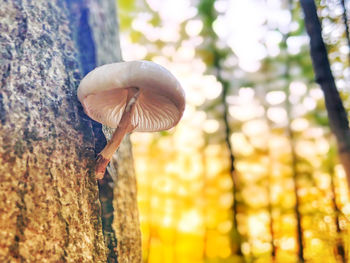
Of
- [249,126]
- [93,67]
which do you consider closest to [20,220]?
[93,67]

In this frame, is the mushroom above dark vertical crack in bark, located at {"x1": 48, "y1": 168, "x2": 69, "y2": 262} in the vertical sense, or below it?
above

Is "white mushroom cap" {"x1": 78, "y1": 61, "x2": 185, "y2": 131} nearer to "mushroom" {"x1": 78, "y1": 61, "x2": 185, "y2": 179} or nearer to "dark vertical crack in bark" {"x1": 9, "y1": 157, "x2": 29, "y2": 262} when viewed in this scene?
"mushroom" {"x1": 78, "y1": 61, "x2": 185, "y2": 179}

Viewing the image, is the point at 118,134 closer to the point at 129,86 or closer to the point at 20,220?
the point at 129,86

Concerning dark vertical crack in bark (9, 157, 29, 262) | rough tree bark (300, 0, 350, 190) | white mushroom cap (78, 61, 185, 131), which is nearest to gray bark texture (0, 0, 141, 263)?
dark vertical crack in bark (9, 157, 29, 262)

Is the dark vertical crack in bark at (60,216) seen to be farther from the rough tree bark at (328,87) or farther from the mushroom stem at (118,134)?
the rough tree bark at (328,87)

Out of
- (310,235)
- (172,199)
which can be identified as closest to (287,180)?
(172,199)

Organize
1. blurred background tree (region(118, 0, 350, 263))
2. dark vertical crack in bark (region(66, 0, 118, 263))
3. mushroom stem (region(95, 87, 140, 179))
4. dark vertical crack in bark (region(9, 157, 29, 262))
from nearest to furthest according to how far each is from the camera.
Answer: dark vertical crack in bark (region(9, 157, 29, 262)), mushroom stem (region(95, 87, 140, 179)), dark vertical crack in bark (region(66, 0, 118, 263)), blurred background tree (region(118, 0, 350, 263))
